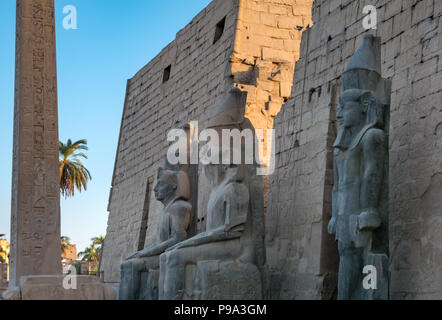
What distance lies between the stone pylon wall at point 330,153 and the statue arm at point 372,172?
1.82 ft

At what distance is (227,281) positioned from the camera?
5398 millimetres

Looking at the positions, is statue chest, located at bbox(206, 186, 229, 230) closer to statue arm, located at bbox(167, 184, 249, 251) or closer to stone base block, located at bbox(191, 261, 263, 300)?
statue arm, located at bbox(167, 184, 249, 251)

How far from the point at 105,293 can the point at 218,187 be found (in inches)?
54.0

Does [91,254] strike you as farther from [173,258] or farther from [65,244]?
[173,258]

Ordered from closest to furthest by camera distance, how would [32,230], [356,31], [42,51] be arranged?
[356,31] < [32,230] < [42,51]

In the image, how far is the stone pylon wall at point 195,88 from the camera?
948 cm

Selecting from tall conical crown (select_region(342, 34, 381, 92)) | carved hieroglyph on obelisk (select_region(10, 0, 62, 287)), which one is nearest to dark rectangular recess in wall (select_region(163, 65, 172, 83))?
carved hieroglyph on obelisk (select_region(10, 0, 62, 287))

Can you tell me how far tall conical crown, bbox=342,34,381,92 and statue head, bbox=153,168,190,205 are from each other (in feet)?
7.61

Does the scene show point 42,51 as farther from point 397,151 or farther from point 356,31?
point 397,151

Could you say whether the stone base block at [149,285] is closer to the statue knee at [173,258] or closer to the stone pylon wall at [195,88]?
the stone pylon wall at [195,88]

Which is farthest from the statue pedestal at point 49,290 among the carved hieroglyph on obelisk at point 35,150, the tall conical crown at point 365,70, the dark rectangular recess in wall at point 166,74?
the dark rectangular recess in wall at point 166,74

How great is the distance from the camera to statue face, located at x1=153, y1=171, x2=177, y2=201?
6.89 m

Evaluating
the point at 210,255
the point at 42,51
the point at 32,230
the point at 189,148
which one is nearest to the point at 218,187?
the point at 210,255

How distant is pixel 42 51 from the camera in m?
7.61
